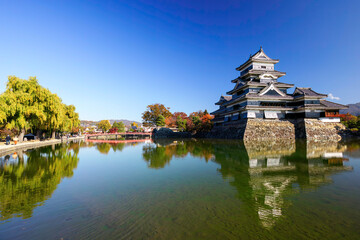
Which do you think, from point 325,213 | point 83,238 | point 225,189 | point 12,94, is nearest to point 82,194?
point 83,238

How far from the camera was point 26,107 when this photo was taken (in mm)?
22484

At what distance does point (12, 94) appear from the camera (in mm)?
21312

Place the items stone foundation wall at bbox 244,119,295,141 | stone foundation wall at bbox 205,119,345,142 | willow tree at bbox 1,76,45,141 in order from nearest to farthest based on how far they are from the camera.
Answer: willow tree at bbox 1,76,45,141 → stone foundation wall at bbox 205,119,345,142 → stone foundation wall at bbox 244,119,295,141

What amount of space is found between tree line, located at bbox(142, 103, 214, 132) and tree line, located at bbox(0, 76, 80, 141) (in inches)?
1072

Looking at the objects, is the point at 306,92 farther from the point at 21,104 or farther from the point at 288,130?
the point at 21,104

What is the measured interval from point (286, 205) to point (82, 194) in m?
6.12

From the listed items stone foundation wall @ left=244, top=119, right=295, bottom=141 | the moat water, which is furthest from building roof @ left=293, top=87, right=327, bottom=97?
the moat water

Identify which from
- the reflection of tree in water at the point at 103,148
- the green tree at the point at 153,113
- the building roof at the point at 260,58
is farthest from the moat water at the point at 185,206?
the green tree at the point at 153,113

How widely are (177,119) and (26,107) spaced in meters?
35.6

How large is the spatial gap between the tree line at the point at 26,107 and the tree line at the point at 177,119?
27.2 metres

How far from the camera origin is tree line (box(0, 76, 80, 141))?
20438mm

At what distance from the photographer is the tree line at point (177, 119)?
4025 cm

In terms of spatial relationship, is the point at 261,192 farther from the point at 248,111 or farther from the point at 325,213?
the point at 248,111

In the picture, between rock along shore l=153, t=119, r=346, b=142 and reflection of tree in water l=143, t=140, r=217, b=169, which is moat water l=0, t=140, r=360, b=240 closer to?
reflection of tree in water l=143, t=140, r=217, b=169
